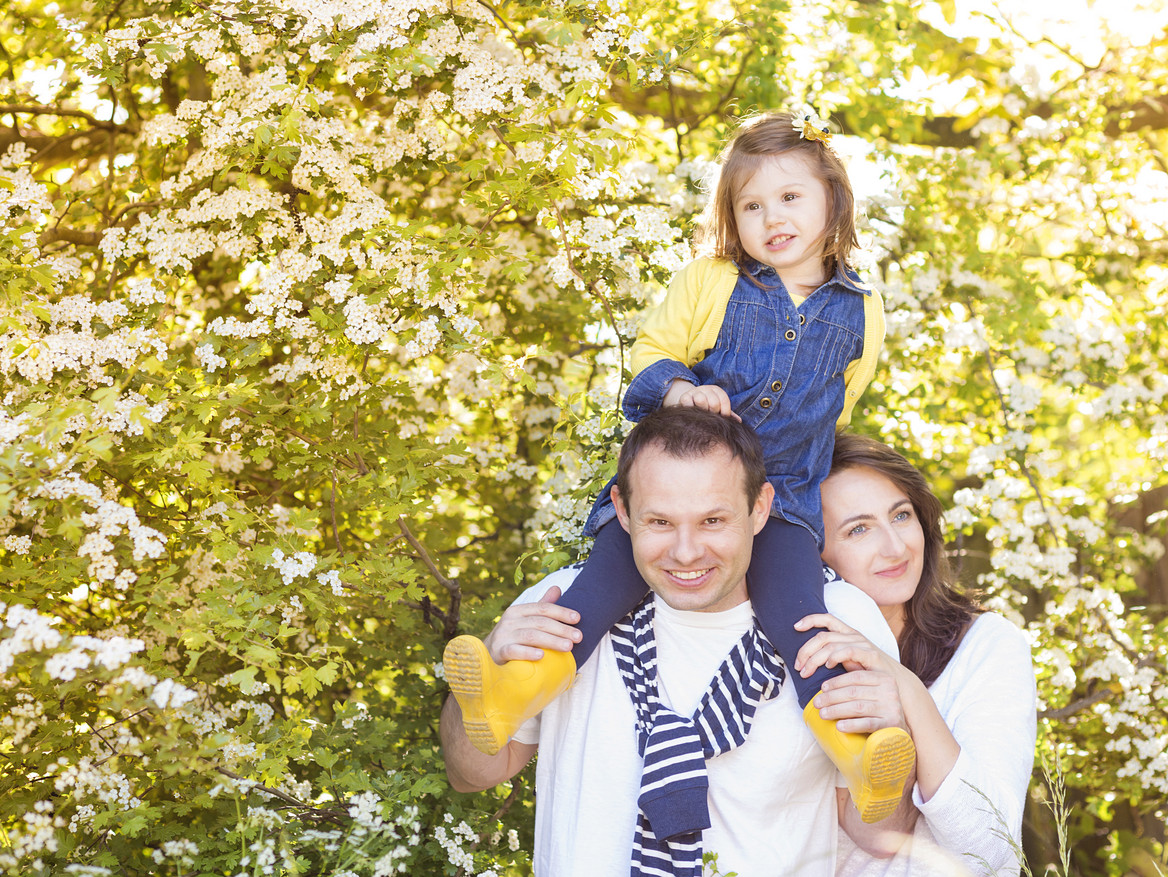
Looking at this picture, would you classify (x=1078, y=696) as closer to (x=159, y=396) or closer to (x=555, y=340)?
(x=555, y=340)

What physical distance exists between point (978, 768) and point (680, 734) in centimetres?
67

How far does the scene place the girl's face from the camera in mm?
2395

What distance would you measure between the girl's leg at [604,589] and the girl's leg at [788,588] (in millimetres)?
283

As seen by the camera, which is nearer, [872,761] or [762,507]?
[872,761]

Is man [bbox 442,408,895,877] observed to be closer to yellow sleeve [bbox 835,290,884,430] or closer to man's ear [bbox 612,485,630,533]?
man's ear [bbox 612,485,630,533]

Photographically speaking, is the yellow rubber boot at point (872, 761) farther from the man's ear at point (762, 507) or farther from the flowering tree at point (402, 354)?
the flowering tree at point (402, 354)

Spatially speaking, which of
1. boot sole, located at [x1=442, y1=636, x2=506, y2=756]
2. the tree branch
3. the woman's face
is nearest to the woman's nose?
the woman's face

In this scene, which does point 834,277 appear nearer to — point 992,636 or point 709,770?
point 992,636

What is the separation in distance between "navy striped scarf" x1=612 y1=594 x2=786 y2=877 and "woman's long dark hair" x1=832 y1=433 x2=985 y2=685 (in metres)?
0.64

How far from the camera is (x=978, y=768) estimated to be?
2.20m

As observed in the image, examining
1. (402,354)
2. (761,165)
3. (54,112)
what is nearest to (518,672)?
(761,165)

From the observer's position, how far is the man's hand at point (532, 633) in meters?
2.05

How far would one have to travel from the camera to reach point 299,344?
2.67 metres

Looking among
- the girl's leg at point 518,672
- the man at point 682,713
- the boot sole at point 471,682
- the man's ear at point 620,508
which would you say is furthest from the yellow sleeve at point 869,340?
the boot sole at point 471,682
